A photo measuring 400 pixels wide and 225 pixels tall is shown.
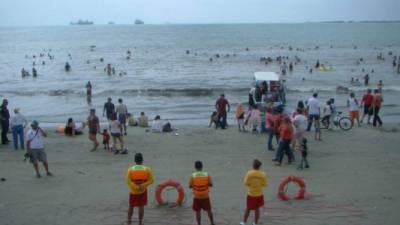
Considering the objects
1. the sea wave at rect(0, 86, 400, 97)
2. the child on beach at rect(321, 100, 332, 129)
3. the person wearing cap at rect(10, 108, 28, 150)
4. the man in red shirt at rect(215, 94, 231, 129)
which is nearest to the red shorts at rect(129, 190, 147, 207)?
the person wearing cap at rect(10, 108, 28, 150)

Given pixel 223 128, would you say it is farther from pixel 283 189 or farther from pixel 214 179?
pixel 283 189

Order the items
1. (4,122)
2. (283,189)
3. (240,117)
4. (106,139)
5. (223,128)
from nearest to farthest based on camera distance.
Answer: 1. (283,189)
2. (106,139)
3. (4,122)
4. (240,117)
5. (223,128)

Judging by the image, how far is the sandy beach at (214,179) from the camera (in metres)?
9.27

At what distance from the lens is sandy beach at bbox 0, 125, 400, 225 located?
30.4 feet

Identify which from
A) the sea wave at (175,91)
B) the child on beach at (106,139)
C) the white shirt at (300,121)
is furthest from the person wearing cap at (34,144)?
the sea wave at (175,91)

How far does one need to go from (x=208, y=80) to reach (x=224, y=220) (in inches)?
1403

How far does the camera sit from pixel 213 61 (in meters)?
65.8

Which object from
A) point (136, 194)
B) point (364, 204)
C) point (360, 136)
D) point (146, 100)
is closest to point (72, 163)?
point (136, 194)

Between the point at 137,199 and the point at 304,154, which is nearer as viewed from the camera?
the point at 137,199

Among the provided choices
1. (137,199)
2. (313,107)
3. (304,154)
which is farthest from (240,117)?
(137,199)

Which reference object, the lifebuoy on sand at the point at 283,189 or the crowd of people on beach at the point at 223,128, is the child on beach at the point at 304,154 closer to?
the crowd of people on beach at the point at 223,128

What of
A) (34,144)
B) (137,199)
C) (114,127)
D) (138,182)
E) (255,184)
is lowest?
(137,199)

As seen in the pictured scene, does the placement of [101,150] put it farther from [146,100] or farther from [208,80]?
[208,80]

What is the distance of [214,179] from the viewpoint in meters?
11.6
